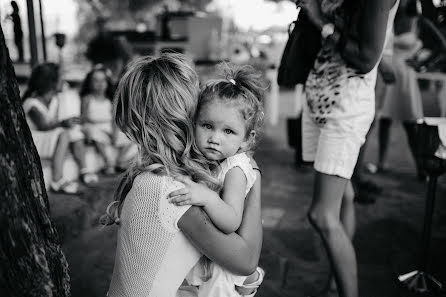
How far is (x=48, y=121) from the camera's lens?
3645 mm

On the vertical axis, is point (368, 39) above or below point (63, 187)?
above

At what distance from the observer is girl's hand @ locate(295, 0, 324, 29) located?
1912 mm

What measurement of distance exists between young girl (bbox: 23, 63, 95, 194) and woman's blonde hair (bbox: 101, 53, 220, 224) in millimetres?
2473

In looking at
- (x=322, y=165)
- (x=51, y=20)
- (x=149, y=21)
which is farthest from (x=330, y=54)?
(x=149, y=21)

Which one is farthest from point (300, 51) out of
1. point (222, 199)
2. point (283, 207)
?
point (283, 207)

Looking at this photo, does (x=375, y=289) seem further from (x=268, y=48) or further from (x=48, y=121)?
(x=268, y=48)

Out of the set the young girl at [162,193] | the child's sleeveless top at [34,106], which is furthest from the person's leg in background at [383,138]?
the young girl at [162,193]

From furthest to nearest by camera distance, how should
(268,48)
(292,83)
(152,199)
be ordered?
(268,48), (292,83), (152,199)

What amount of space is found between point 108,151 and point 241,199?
10.8 feet

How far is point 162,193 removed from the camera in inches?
48.4

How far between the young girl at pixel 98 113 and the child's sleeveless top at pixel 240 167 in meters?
3.05

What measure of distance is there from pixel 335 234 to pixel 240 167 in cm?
64

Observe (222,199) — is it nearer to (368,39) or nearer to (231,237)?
(231,237)

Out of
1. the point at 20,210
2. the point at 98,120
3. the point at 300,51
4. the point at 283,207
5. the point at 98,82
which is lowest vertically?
the point at 283,207
